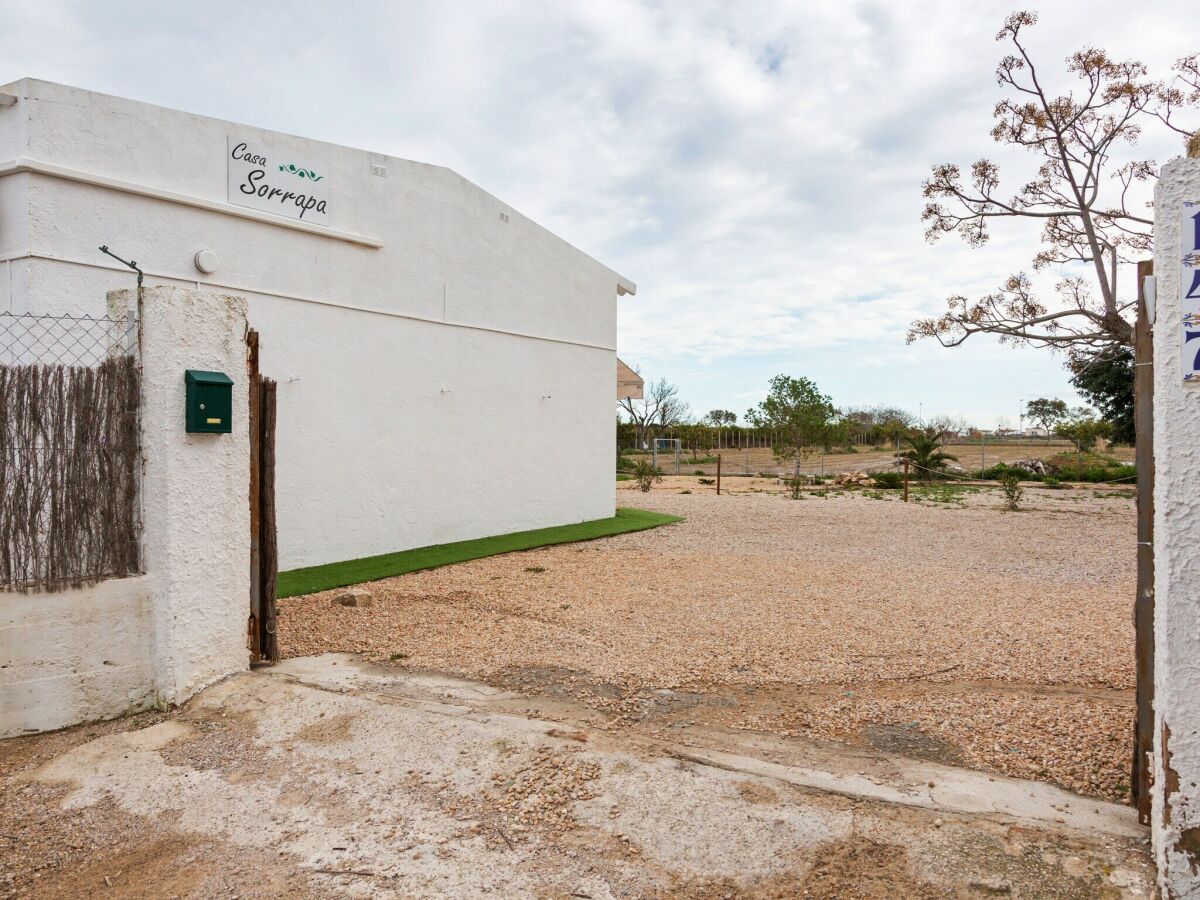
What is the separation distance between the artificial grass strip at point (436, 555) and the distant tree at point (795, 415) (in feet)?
42.6

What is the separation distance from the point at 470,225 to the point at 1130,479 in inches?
858

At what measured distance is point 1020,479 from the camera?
80.8ft

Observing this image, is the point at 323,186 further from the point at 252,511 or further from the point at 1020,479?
the point at 1020,479

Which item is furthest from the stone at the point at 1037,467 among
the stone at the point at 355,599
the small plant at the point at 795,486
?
the stone at the point at 355,599

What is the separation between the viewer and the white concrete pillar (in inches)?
159

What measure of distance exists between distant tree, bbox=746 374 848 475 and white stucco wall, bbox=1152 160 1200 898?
2283 centimetres

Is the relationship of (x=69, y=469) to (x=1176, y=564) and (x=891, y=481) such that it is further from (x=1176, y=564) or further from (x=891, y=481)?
(x=891, y=481)

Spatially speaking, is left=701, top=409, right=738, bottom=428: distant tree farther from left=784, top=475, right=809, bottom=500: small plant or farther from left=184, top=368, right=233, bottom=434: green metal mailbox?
left=184, top=368, right=233, bottom=434: green metal mailbox

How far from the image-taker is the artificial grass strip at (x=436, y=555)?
26.3 feet

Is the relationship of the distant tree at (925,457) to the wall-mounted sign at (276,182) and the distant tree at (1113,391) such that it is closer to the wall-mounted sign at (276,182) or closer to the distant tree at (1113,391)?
the distant tree at (1113,391)

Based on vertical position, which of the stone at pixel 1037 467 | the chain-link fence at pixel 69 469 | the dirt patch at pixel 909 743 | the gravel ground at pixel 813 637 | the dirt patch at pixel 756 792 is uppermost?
the chain-link fence at pixel 69 469

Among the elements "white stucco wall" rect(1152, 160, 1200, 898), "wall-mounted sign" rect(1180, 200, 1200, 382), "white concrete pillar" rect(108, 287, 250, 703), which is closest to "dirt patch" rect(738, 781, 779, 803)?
"white stucco wall" rect(1152, 160, 1200, 898)

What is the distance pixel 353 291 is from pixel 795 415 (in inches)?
736

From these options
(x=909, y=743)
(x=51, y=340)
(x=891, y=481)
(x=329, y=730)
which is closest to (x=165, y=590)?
(x=329, y=730)
